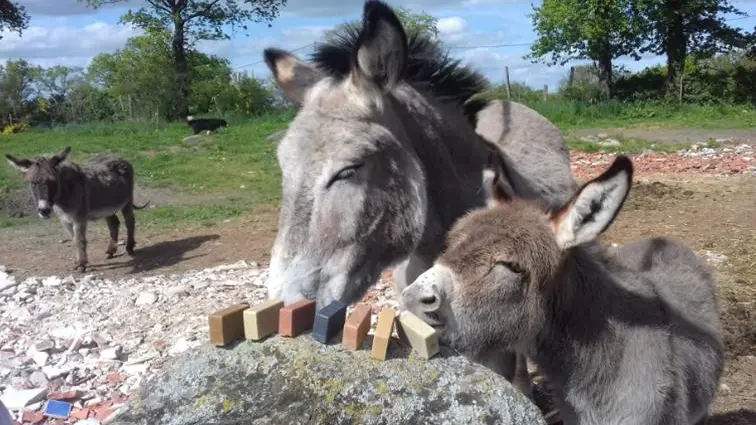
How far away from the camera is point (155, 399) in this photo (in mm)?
2434

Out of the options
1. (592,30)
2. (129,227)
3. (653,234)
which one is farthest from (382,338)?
(592,30)

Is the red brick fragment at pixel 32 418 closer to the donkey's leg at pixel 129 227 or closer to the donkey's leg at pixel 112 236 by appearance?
the donkey's leg at pixel 129 227

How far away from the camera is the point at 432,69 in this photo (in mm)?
4309

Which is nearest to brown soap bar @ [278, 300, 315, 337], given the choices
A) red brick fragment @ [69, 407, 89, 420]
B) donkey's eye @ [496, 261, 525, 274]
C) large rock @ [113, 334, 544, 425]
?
large rock @ [113, 334, 544, 425]

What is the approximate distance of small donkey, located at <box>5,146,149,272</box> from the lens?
12.2 m

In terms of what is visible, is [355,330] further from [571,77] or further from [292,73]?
[571,77]

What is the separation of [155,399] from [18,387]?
13.0 feet

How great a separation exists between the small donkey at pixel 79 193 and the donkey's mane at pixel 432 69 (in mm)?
8733

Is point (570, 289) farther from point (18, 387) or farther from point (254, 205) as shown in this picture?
point (254, 205)

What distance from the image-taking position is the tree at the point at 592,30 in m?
31.7

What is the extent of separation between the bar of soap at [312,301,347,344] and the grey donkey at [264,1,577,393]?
2.74 ft

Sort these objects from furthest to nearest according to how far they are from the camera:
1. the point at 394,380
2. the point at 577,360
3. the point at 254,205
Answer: the point at 254,205 → the point at 577,360 → the point at 394,380

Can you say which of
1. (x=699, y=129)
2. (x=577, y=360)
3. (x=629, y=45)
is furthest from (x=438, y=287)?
(x=629, y=45)

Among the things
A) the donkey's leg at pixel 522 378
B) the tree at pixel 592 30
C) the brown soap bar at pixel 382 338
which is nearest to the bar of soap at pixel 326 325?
the brown soap bar at pixel 382 338
